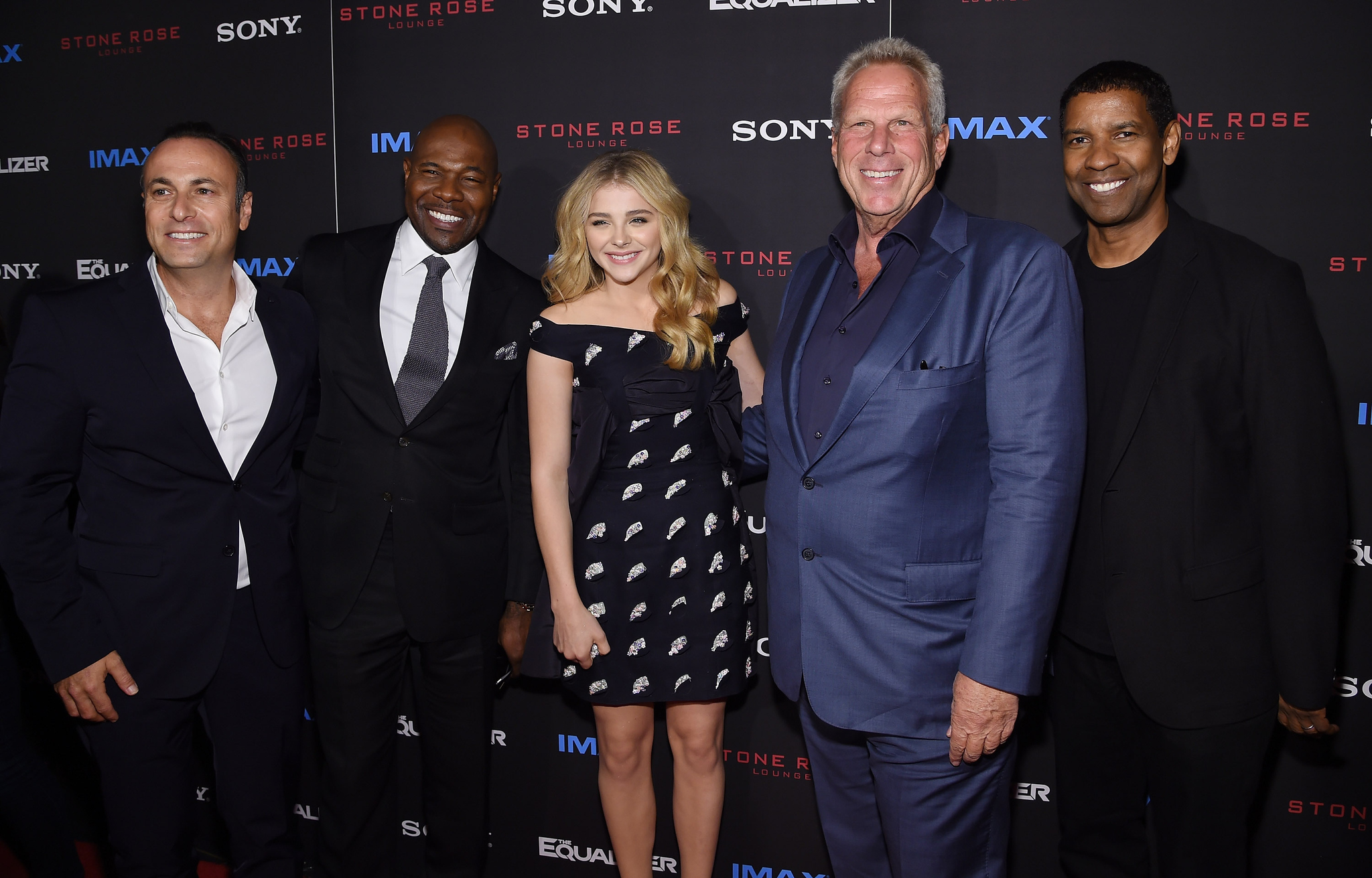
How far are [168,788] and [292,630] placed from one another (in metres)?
0.47

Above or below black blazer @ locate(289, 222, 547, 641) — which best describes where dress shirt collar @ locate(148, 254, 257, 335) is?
above

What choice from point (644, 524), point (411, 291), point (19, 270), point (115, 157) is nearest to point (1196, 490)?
point (644, 524)

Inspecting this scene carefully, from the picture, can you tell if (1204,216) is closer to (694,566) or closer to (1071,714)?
(1071,714)

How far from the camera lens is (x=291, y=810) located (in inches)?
100

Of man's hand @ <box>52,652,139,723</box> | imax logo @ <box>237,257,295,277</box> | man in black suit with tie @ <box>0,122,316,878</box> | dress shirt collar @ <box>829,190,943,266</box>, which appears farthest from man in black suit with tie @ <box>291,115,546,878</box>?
dress shirt collar @ <box>829,190,943,266</box>

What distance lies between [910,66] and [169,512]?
2.08 meters

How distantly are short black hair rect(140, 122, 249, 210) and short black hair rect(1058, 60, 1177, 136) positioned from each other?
222 centimetres

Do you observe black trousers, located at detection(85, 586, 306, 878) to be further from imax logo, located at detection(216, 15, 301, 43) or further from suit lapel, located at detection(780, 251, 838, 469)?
imax logo, located at detection(216, 15, 301, 43)

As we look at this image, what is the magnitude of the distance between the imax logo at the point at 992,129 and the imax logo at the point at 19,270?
3536 mm

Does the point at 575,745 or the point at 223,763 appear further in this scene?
the point at 575,745

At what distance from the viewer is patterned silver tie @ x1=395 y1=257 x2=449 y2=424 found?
2.47 meters

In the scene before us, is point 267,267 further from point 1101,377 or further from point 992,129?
point 1101,377

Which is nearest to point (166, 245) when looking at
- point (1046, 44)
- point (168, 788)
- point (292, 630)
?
point (292, 630)

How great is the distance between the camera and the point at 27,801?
252 cm
